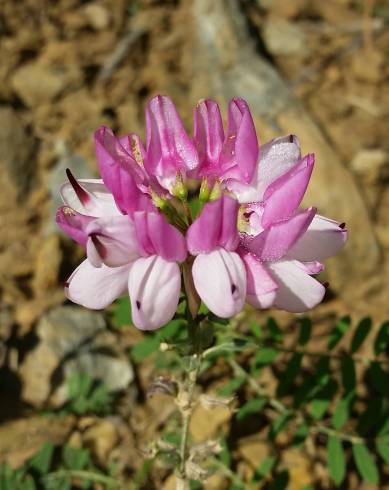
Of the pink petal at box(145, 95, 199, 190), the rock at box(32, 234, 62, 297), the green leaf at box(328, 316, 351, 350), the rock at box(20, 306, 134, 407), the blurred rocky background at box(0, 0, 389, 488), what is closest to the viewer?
the pink petal at box(145, 95, 199, 190)

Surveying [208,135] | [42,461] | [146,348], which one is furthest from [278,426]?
[208,135]

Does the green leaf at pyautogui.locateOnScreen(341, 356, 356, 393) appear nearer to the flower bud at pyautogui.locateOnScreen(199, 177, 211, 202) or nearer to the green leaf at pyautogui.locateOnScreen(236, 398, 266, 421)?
the green leaf at pyautogui.locateOnScreen(236, 398, 266, 421)

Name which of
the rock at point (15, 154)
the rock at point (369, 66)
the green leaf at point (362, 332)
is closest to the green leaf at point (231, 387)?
the green leaf at point (362, 332)

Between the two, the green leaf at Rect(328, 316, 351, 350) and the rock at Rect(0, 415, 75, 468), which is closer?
the green leaf at Rect(328, 316, 351, 350)

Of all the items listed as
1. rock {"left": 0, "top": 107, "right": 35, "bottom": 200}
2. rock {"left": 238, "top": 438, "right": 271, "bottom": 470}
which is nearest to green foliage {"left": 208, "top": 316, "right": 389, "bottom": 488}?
rock {"left": 238, "top": 438, "right": 271, "bottom": 470}

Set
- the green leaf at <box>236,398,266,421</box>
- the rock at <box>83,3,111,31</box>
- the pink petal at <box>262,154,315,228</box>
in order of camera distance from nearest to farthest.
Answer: the pink petal at <box>262,154,315,228</box>, the green leaf at <box>236,398,266,421</box>, the rock at <box>83,3,111,31</box>

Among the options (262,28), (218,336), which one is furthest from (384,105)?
(218,336)

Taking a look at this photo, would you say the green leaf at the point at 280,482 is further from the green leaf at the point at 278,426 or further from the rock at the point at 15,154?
the rock at the point at 15,154
